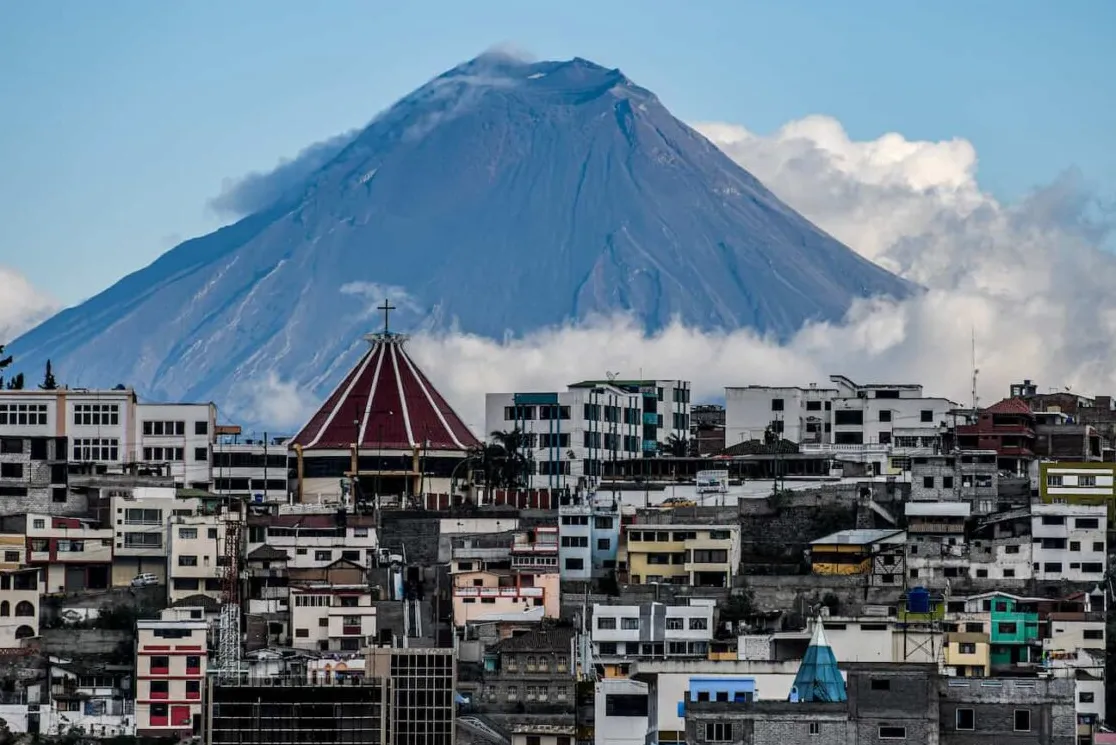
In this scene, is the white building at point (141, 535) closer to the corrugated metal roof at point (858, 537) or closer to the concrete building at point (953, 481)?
the corrugated metal roof at point (858, 537)

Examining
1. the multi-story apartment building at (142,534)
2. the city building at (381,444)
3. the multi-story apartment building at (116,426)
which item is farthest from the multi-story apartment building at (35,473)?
the city building at (381,444)

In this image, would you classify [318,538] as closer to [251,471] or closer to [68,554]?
[68,554]

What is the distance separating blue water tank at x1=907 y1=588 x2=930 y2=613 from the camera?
3693 inches

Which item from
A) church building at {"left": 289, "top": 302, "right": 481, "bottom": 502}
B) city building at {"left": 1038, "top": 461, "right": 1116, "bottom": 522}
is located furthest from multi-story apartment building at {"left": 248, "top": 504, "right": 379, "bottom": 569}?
city building at {"left": 1038, "top": 461, "right": 1116, "bottom": 522}

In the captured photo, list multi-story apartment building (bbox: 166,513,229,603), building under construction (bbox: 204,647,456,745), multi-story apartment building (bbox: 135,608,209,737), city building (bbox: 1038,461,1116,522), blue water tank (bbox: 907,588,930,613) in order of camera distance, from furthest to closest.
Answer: city building (bbox: 1038,461,1116,522) → multi-story apartment building (bbox: 166,513,229,603) → blue water tank (bbox: 907,588,930,613) → multi-story apartment building (bbox: 135,608,209,737) → building under construction (bbox: 204,647,456,745)

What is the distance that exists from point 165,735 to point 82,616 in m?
9.90

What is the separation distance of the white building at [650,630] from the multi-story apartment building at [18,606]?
609 inches

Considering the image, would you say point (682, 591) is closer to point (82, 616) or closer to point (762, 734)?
point (82, 616)

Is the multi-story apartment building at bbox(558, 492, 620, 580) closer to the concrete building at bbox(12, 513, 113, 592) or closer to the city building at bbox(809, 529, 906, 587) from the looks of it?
the city building at bbox(809, 529, 906, 587)

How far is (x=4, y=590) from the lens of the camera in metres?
94.6

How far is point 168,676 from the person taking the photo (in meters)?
88.8

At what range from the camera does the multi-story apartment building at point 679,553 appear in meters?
100

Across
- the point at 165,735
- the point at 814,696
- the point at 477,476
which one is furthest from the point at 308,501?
the point at 814,696

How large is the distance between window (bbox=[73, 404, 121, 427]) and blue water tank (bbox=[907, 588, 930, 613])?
33342mm
